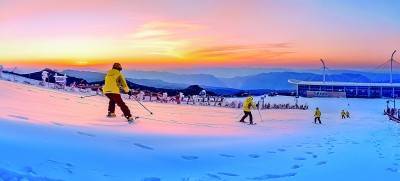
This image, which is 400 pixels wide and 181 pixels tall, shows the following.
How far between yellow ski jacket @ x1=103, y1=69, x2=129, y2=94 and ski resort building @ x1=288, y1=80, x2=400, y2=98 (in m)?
27.4

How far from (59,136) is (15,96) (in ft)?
15.7

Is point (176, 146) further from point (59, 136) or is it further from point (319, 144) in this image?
point (319, 144)

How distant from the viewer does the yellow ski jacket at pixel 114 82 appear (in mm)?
9695

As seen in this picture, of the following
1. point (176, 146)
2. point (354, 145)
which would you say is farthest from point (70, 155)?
point (354, 145)

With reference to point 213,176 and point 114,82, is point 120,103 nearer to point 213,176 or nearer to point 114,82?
point 114,82

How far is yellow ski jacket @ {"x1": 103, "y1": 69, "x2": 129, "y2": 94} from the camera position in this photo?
970cm

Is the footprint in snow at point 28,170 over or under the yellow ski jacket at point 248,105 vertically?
under

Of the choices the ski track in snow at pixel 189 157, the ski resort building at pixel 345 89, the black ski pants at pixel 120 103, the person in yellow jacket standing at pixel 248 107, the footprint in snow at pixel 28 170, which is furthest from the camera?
the ski resort building at pixel 345 89

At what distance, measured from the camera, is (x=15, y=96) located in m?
10.9

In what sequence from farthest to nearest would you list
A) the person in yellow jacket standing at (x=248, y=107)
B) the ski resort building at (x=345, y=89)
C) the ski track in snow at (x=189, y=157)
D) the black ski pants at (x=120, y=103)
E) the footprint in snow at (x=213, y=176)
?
the ski resort building at (x=345, y=89) < the person in yellow jacket standing at (x=248, y=107) < the black ski pants at (x=120, y=103) < the ski track in snow at (x=189, y=157) < the footprint in snow at (x=213, y=176)

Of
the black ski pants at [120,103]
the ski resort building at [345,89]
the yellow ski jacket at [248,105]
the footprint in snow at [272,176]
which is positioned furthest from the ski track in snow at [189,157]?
the ski resort building at [345,89]

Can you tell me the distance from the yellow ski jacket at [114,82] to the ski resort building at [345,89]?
89.8 feet

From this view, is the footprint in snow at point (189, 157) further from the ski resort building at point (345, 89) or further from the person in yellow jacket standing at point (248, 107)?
→ the ski resort building at point (345, 89)

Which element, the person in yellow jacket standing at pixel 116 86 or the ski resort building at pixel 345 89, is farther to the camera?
the ski resort building at pixel 345 89
